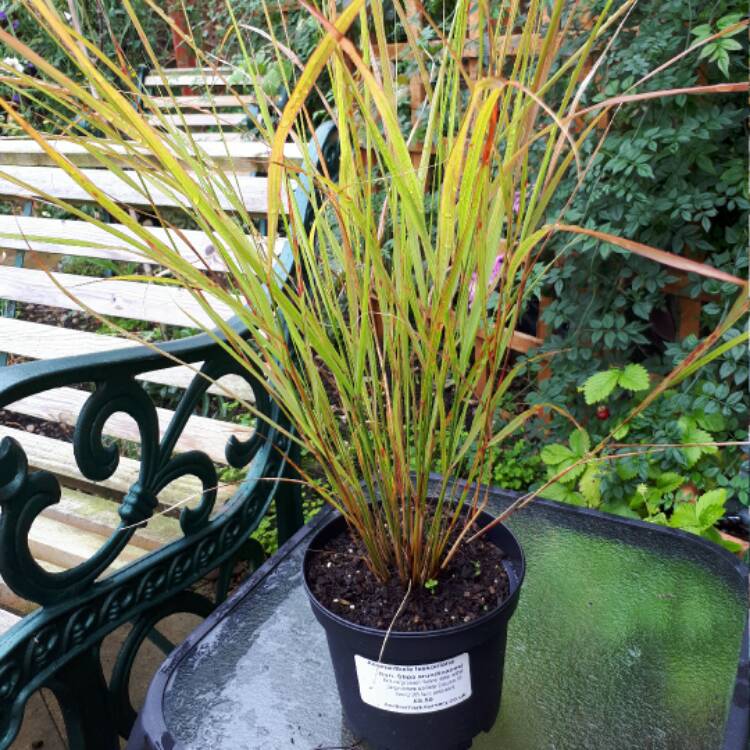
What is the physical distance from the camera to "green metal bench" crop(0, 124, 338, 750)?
0.91m

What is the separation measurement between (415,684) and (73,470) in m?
1.15

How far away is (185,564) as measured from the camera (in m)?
1.17

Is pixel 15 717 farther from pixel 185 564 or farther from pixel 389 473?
pixel 389 473

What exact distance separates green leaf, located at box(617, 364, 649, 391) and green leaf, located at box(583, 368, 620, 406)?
0.05ft

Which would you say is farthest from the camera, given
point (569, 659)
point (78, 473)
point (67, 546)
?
Answer: point (78, 473)

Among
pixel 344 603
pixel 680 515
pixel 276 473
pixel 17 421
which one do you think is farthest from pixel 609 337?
pixel 17 421

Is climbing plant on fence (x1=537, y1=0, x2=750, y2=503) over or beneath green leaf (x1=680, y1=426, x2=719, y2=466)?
over

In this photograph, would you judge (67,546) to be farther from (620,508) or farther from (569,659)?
(620,508)

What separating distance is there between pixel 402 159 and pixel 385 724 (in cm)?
53

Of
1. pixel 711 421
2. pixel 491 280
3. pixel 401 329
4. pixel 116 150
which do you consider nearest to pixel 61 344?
pixel 116 150

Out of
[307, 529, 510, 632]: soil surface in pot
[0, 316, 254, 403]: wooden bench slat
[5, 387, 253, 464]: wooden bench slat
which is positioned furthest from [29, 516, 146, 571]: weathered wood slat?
[307, 529, 510, 632]: soil surface in pot

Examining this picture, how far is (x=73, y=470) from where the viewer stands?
5.22 feet

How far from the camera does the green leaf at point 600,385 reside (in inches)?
66.3

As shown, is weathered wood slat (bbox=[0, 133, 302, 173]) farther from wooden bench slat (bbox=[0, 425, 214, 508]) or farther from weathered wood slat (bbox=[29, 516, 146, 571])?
weathered wood slat (bbox=[29, 516, 146, 571])
